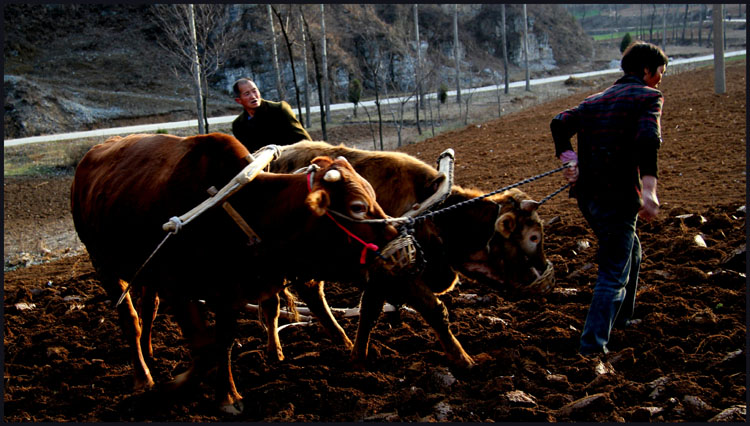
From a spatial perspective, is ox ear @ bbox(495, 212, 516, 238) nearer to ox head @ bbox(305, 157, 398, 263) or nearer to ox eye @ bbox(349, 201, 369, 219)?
ox head @ bbox(305, 157, 398, 263)

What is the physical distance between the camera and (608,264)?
477cm

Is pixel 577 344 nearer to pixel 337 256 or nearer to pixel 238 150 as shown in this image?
pixel 337 256

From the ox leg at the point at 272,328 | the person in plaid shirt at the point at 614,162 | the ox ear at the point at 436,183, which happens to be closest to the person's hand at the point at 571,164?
the person in plaid shirt at the point at 614,162

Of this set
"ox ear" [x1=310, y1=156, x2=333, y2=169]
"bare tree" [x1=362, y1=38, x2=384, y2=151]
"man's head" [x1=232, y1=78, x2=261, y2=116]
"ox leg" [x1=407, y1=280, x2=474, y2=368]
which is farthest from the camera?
"bare tree" [x1=362, y1=38, x2=384, y2=151]

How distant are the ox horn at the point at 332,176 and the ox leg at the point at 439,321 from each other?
4.02 feet

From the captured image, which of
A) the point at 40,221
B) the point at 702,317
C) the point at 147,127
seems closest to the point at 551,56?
the point at 147,127

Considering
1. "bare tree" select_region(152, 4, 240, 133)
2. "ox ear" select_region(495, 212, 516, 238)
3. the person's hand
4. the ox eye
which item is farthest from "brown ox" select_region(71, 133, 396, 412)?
"bare tree" select_region(152, 4, 240, 133)

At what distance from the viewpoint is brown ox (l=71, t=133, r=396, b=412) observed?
442 centimetres

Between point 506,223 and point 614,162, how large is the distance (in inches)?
44.7

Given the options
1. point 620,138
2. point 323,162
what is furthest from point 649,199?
point 323,162

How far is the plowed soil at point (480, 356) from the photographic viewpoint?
170 inches

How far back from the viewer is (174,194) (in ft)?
15.6

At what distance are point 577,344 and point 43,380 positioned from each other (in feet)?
14.9

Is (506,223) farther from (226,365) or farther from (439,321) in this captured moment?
(226,365)
